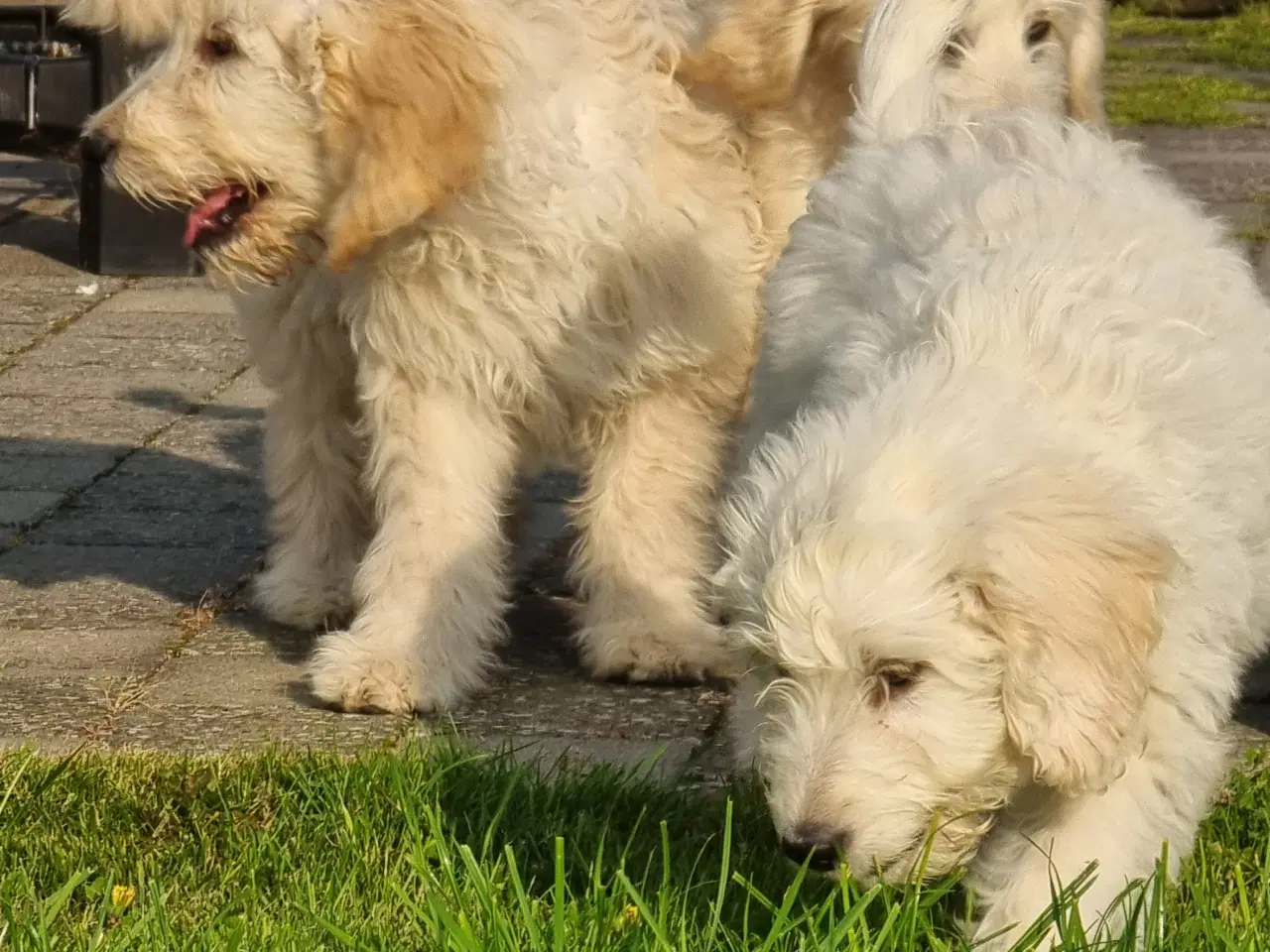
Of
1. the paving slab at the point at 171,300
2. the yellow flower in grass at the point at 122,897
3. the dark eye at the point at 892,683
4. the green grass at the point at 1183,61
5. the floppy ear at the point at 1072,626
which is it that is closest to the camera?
the floppy ear at the point at 1072,626

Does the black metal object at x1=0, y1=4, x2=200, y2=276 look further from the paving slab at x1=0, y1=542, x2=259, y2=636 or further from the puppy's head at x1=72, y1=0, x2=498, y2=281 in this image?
the puppy's head at x1=72, y1=0, x2=498, y2=281

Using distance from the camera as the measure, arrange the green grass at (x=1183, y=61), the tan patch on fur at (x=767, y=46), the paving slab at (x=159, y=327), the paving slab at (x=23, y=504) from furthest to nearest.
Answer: the green grass at (x=1183, y=61)
the paving slab at (x=159, y=327)
the paving slab at (x=23, y=504)
the tan patch on fur at (x=767, y=46)

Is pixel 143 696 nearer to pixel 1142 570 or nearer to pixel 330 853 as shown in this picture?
pixel 330 853

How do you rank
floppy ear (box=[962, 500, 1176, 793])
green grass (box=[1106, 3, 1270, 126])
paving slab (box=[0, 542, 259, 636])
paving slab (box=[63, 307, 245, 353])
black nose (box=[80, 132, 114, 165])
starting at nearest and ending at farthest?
floppy ear (box=[962, 500, 1176, 793]) < black nose (box=[80, 132, 114, 165]) < paving slab (box=[0, 542, 259, 636]) < paving slab (box=[63, 307, 245, 353]) < green grass (box=[1106, 3, 1270, 126])

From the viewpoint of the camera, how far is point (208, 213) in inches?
171

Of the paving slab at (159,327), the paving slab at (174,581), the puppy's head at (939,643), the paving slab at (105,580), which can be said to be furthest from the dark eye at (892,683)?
the paving slab at (159,327)

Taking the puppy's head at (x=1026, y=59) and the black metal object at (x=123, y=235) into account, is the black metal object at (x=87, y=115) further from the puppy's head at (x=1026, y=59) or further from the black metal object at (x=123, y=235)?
the puppy's head at (x=1026, y=59)

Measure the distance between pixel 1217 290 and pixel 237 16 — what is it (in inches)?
81.8

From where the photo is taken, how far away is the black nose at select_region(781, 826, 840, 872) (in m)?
2.79

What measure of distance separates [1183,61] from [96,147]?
12.2m

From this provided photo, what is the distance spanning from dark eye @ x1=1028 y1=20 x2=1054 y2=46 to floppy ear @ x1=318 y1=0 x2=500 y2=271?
1272 mm

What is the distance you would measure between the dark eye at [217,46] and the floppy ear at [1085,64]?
188cm

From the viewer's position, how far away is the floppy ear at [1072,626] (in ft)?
9.05

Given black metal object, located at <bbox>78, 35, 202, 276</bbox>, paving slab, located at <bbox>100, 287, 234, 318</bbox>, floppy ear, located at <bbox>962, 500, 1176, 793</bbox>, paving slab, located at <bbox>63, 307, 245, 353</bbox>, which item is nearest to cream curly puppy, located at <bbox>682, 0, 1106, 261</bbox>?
floppy ear, located at <bbox>962, 500, 1176, 793</bbox>
